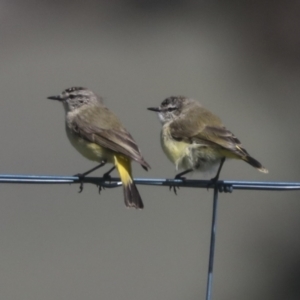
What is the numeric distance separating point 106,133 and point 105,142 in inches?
4.4

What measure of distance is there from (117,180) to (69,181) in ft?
3.26

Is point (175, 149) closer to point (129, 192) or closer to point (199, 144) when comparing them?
point (199, 144)

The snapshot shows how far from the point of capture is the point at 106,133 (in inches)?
219

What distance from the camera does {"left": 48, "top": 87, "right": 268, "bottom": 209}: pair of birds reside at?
5297 mm

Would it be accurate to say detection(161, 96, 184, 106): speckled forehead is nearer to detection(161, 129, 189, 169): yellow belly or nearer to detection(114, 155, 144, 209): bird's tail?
detection(161, 129, 189, 169): yellow belly

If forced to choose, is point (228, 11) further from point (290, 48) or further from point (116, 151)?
point (116, 151)

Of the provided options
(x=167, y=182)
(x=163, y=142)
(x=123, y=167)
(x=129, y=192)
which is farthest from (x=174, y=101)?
(x=167, y=182)

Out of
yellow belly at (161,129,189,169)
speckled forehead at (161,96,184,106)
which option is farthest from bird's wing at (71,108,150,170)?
speckled forehead at (161,96,184,106)

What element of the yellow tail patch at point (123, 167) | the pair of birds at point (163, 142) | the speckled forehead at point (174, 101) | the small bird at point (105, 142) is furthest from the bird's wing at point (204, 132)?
the yellow tail patch at point (123, 167)

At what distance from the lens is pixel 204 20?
37.3 ft

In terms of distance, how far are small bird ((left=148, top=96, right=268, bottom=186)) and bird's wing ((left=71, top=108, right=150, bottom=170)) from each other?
405 mm

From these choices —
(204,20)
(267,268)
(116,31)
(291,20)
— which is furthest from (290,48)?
(267,268)

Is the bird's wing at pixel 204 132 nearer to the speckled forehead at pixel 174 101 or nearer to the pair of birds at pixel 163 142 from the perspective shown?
the pair of birds at pixel 163 142

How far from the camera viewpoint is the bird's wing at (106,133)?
5.27m
